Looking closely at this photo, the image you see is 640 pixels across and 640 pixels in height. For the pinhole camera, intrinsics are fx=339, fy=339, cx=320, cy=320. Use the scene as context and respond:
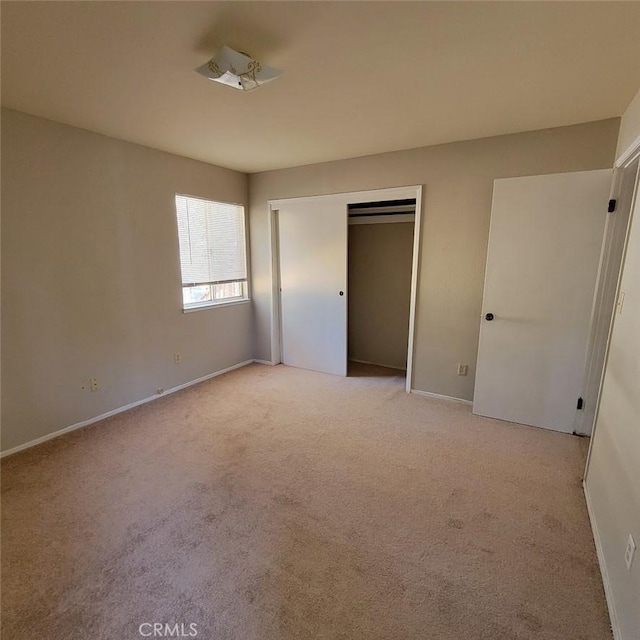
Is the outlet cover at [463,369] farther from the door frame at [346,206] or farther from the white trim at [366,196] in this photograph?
the white trim at [366,196]

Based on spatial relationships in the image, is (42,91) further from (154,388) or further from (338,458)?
(338,458)

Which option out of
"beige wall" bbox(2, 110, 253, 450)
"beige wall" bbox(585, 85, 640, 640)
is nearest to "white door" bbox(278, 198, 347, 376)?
"beige wall" bbox(2, 110, 253, 450)

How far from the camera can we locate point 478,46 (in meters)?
1.61

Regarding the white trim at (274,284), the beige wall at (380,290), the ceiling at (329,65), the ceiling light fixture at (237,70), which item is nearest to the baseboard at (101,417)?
the white trim at (274,284)

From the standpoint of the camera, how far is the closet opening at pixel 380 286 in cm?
415

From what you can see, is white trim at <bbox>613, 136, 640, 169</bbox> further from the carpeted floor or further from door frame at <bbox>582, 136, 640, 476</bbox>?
the carpeted floor

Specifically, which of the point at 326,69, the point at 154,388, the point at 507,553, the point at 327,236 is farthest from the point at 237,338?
the point at 507,553

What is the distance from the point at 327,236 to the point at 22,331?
9.41 feet

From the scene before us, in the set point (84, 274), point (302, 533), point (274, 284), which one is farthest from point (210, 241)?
point (302, 533)

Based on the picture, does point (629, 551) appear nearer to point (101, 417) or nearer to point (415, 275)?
point (415, 275)

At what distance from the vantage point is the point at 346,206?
12.2 feet

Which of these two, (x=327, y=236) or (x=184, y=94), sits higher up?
(x=184, y=94)

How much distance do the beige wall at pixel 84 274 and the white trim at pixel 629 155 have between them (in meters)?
3.58

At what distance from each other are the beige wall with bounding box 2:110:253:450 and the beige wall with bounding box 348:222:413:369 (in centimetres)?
204
